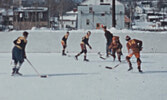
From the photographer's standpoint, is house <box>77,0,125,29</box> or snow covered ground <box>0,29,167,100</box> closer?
snow covered ground <box>0,29,167,100</box>

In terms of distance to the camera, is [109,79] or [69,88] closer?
[69,88]

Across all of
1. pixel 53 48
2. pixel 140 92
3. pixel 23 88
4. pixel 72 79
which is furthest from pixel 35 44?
pixel 140 92

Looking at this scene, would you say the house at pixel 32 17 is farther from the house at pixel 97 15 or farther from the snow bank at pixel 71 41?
the snow bank at pixel 71 41

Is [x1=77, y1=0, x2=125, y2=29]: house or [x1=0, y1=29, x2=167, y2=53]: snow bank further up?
[x1=77, y1=0, x2=125, y2=29]: house

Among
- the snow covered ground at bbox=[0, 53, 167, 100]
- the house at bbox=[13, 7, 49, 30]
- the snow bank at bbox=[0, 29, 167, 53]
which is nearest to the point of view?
the snow covered ground at bbox=[0, 53, 167, 100]

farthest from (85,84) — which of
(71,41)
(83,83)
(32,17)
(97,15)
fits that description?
(32,17)

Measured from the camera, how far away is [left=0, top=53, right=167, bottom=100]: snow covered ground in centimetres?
565

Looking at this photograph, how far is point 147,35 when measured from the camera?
49.7ft

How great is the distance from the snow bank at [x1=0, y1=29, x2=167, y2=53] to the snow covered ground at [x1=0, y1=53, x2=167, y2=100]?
5.23 m

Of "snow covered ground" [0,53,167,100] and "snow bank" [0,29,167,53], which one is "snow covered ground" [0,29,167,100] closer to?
"snow covered ground" [0,53,167,100]

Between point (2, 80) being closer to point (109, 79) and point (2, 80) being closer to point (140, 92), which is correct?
point (109, 79)

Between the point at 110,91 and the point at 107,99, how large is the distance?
0.70 meters

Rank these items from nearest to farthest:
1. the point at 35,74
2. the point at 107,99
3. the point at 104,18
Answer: the point at 107,99 → the point at 35,74 → the point at 104,18

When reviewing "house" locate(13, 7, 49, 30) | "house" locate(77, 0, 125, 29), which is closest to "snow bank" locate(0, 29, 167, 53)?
"house" locate(77, 0, 125, 29)
